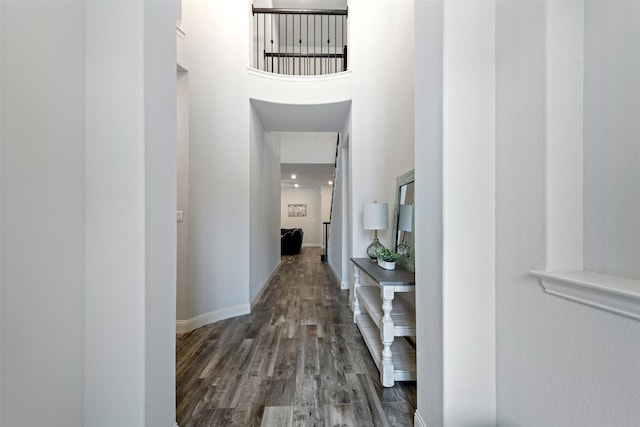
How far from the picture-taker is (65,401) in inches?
38.6

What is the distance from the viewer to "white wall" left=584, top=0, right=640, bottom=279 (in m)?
0.73

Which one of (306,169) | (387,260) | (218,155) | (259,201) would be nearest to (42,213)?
(387,260)

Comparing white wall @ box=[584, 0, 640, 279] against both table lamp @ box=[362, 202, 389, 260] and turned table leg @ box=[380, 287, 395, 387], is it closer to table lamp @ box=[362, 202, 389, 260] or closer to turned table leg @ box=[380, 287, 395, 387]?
turned table leg @ box=[380, 287, 395, 387]

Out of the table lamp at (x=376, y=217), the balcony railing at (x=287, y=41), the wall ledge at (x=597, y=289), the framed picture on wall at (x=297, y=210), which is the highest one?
the balcony railing at (x=287, y=41)

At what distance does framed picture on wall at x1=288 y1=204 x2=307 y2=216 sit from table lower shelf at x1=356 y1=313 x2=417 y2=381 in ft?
29.3

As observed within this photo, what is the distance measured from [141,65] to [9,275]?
2.75ft

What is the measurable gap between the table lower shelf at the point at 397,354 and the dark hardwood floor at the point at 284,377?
0.20 ft

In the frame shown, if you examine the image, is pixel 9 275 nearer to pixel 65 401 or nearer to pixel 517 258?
pixel 65 401

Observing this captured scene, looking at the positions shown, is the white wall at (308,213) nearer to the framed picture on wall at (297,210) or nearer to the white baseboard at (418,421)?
the framed picture on wall at (297,210)

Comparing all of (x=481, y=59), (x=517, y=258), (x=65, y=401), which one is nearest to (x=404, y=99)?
(x=481, y=59)

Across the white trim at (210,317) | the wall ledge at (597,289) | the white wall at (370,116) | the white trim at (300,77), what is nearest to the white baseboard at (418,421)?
the wall ledge at (597,289)

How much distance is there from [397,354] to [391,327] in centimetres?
37

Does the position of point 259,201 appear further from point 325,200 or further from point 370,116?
point 325,200

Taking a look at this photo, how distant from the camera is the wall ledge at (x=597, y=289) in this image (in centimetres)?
63
